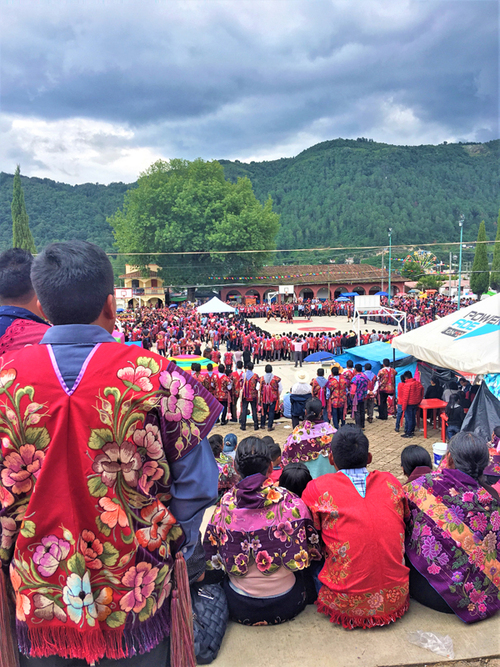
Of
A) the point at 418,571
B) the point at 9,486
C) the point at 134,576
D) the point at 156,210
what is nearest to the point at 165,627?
the point at 134,576

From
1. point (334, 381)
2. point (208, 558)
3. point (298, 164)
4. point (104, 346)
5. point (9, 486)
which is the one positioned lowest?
point (334, 381)

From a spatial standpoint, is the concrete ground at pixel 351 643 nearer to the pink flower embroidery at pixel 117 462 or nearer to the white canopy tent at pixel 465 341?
the pink flower embroidery at pixel 117 462

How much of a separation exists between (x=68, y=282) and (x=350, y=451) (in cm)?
208

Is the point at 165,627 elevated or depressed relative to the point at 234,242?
depressed

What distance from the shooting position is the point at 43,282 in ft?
4.78

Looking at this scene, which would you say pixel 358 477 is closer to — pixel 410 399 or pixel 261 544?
pixel 261 544

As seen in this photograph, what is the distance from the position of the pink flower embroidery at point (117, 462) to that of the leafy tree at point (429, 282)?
2132 inches

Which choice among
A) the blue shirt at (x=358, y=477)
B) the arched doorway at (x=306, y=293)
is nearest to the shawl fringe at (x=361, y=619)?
the blue shirt at (x=358, y=477)

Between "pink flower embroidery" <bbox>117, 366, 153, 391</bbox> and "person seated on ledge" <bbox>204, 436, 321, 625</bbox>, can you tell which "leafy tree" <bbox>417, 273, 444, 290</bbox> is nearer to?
"person seated on ledge" <bbox>204, 436, 321, 625</bbox>

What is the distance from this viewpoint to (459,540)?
2.71m

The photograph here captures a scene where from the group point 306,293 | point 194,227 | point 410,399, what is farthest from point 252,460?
point 306,293

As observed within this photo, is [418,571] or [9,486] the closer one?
[9,486]

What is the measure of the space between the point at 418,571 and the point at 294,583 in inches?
31.2

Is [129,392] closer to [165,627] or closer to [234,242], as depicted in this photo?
[165,627]
